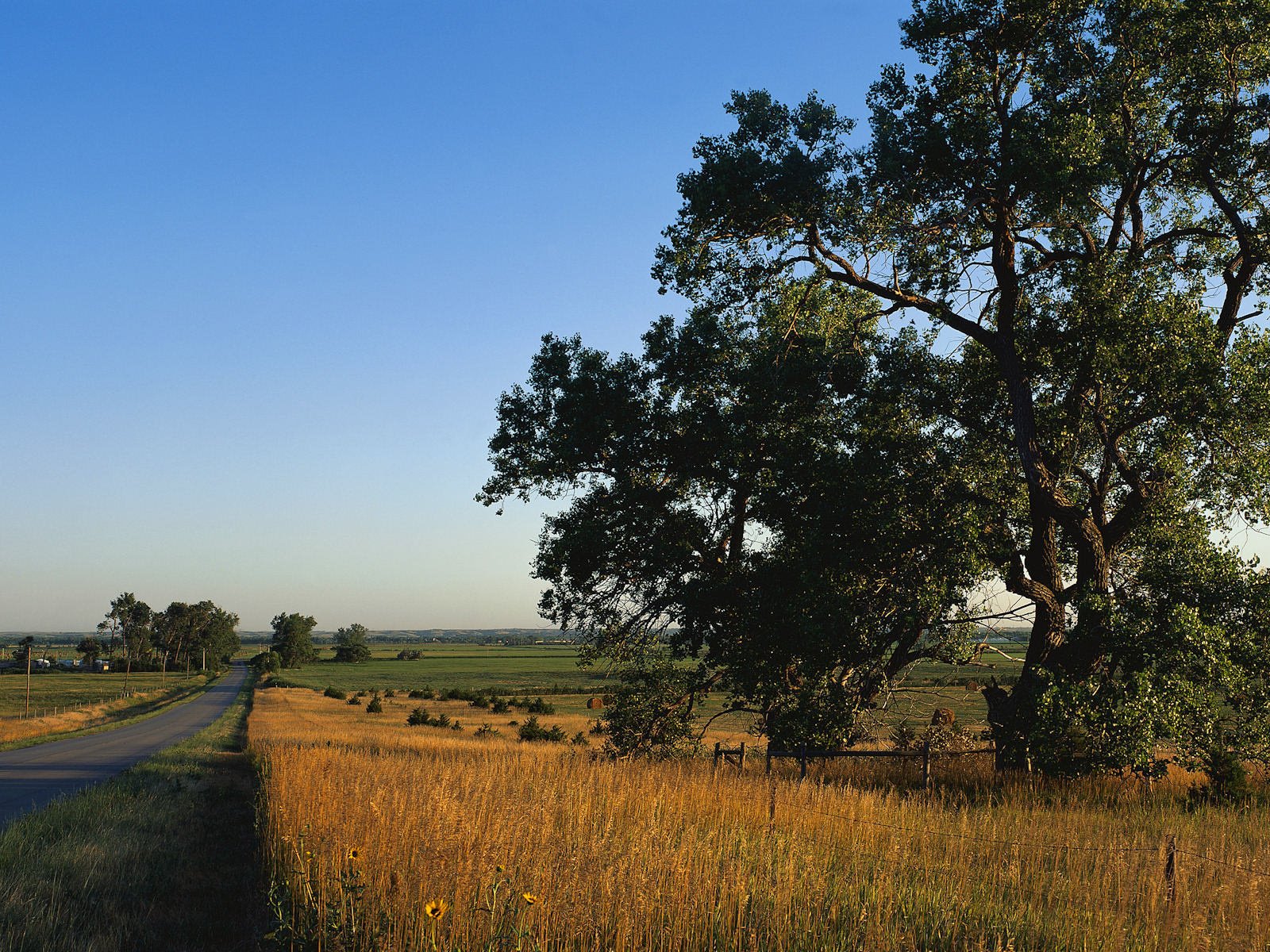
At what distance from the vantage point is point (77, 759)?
2780 cm

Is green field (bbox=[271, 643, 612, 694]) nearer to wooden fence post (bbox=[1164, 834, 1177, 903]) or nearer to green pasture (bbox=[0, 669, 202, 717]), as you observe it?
green pasture (bbox=[0, 669, 202, 717])

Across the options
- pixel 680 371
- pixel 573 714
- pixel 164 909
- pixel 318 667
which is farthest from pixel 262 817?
pixel 318 667

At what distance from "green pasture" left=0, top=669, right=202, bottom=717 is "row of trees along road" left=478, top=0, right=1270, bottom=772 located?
60.9 m

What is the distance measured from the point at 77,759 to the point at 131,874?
22.8 meters

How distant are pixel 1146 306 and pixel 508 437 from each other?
A: 12.8m

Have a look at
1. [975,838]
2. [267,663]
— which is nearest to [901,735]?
[975,838]

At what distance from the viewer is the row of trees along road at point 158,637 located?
17275 centimetres

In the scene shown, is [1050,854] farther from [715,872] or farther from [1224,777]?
[1224,777]

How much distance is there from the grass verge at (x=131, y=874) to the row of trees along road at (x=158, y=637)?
173403 millimetres

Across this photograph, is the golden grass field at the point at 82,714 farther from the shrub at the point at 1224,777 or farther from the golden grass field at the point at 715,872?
the shrub at the point at 1224,777

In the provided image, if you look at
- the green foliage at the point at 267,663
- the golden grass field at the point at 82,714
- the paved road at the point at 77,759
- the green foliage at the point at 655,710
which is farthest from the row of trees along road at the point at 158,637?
the green foliage at the point at 655,710

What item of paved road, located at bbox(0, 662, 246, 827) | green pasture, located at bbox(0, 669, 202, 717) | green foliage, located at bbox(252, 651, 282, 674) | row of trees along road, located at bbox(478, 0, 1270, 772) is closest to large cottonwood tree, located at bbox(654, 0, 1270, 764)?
row of trees along road, located at bbox(478, 0, 1270, 772)

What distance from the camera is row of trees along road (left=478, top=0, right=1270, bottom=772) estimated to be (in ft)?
41.9

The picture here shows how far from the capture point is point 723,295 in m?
17.2
